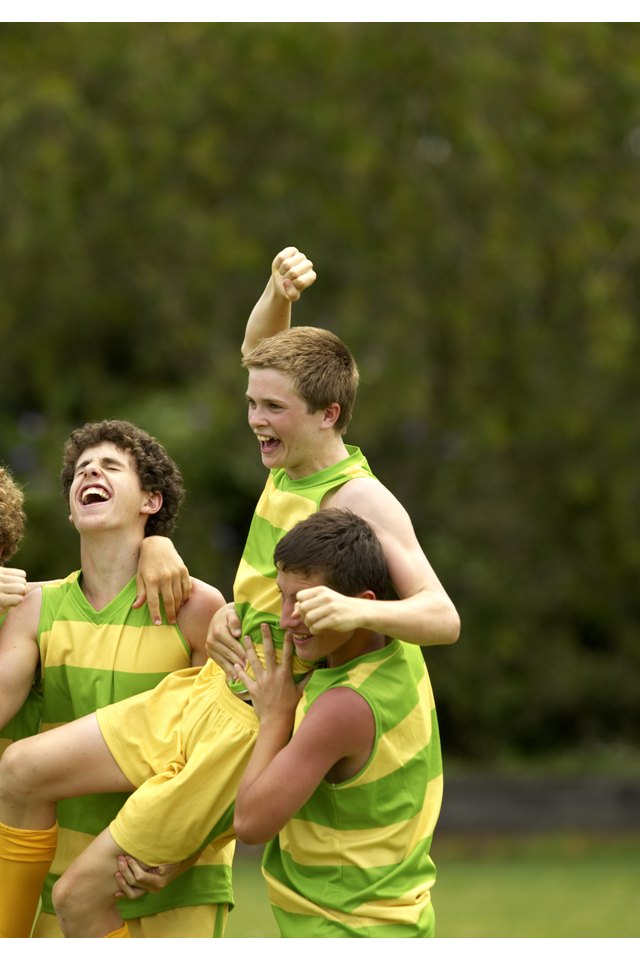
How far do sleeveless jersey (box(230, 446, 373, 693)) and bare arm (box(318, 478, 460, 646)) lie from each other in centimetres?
6

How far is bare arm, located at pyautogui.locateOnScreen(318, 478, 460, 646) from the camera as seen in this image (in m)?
3.39

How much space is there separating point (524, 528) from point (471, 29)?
15.9 feet

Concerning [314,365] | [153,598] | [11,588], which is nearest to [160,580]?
[153,598]

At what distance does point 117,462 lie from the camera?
4219mm

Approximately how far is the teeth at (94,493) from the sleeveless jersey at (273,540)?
1.51ft

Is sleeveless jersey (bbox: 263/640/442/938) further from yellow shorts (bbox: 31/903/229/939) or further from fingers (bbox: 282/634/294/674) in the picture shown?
yellow shorts (bbox: 31/903/229/939)

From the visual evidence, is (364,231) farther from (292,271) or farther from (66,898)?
(66,898)

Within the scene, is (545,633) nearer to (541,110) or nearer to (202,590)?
(541,110)

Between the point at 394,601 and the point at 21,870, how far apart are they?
52.2 inches

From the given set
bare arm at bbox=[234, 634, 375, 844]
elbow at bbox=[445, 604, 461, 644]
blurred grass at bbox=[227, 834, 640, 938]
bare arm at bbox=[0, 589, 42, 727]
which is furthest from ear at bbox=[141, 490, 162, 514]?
blurred grass at bbox=[227, 834, 640, 938]

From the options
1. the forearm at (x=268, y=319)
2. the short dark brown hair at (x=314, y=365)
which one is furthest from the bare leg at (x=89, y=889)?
the forearm at (x=268, y=319)

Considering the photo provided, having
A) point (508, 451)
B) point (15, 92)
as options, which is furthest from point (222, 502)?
point (15, 92)

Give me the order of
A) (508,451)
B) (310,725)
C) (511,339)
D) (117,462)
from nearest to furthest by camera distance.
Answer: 1. (310,725)
2. (117,462)
3. (511,339)
4. (508,451)

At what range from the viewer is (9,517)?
435 cm
